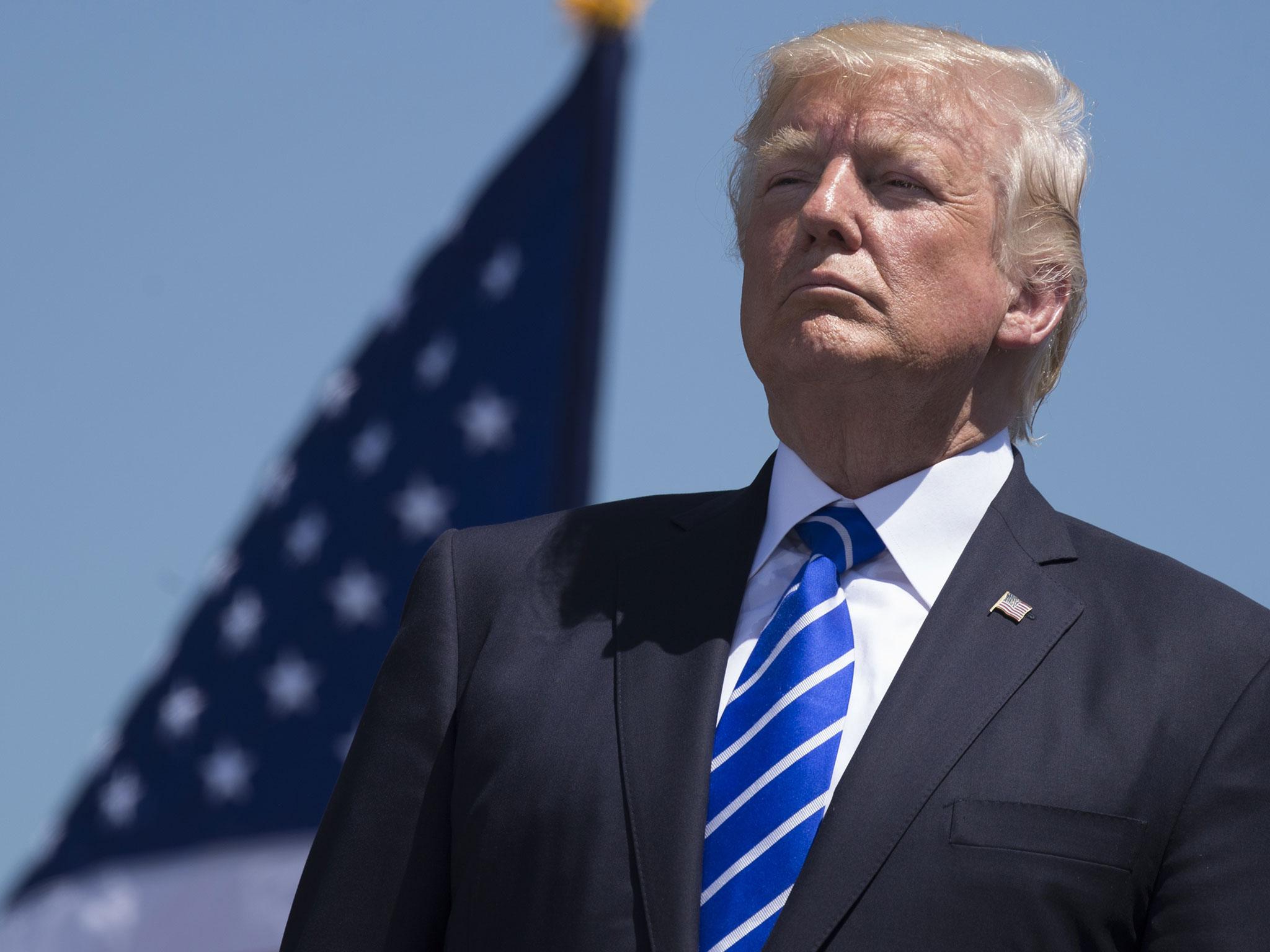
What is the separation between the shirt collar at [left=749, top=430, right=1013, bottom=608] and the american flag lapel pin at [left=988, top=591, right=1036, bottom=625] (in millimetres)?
105

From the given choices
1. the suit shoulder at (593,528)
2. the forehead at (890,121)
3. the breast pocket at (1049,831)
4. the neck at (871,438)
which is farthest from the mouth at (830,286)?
the breast pocket at (1049,831)

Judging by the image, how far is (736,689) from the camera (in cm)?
276

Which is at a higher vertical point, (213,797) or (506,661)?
(506,661)

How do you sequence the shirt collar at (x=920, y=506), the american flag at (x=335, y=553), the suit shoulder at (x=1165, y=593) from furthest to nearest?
the american flag at (x=335, y=553) < the shirt collar at (x=920, y=506) < the suit shoulder at (x=1165, y=593)

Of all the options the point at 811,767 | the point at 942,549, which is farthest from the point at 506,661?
the point at 942,549

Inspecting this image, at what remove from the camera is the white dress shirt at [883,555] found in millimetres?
2736

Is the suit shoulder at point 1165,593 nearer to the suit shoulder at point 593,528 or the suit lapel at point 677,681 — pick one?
the suit lapel at point 677,681

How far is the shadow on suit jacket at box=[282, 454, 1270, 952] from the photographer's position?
2432 mm

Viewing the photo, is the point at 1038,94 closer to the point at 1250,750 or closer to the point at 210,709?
the point at 1250,750

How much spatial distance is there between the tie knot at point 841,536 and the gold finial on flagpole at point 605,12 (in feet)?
13.6

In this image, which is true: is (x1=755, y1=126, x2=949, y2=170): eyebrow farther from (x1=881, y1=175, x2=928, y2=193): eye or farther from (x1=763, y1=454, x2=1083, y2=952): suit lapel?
(x1=763, y1=454, x2=1083, y2=952): suit lapel

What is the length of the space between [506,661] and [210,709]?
3621mm

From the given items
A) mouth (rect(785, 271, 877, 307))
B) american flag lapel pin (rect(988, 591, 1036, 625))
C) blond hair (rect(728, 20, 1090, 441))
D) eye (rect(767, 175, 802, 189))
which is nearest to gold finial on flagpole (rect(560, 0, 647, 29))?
blond hair (rect(728, 20, 1090, 441))

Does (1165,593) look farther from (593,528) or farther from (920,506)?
(593,528)
